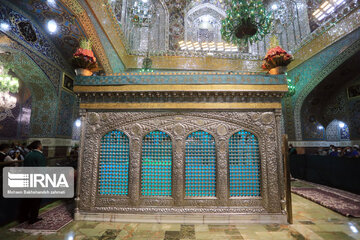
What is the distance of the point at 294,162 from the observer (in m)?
7.50

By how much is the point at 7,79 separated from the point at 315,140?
1411 cm

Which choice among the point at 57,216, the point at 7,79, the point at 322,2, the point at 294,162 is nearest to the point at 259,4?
the point at 322,2

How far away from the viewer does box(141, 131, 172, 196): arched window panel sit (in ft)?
9.96

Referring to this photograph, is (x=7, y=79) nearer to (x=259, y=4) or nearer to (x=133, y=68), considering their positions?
(x=133, y=68)

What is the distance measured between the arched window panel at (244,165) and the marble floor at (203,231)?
515 mm

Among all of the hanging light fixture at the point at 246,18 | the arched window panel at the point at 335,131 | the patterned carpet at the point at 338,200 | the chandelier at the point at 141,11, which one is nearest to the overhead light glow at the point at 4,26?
the chandelier at the point at 141,11

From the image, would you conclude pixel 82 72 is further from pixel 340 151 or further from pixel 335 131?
pixel 335 131

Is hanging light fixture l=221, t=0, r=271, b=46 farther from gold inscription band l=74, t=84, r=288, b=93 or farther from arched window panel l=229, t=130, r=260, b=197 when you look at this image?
arched window panel l=229, t=130, r=260, b=197

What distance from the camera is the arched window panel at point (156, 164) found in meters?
3.04

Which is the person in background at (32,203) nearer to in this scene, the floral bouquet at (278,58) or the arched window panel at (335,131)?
the floral bouquet at (278,58)

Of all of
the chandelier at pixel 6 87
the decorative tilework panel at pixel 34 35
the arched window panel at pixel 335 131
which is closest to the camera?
the decorative tilework panel at pixel 34 35

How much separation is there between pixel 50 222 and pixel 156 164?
6.17 feet

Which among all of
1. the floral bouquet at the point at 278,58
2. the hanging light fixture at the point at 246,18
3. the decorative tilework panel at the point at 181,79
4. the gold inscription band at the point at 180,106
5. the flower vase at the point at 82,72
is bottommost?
the gold inscription band at the point at 180,106

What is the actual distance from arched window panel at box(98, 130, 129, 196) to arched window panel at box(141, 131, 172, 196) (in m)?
0.31
